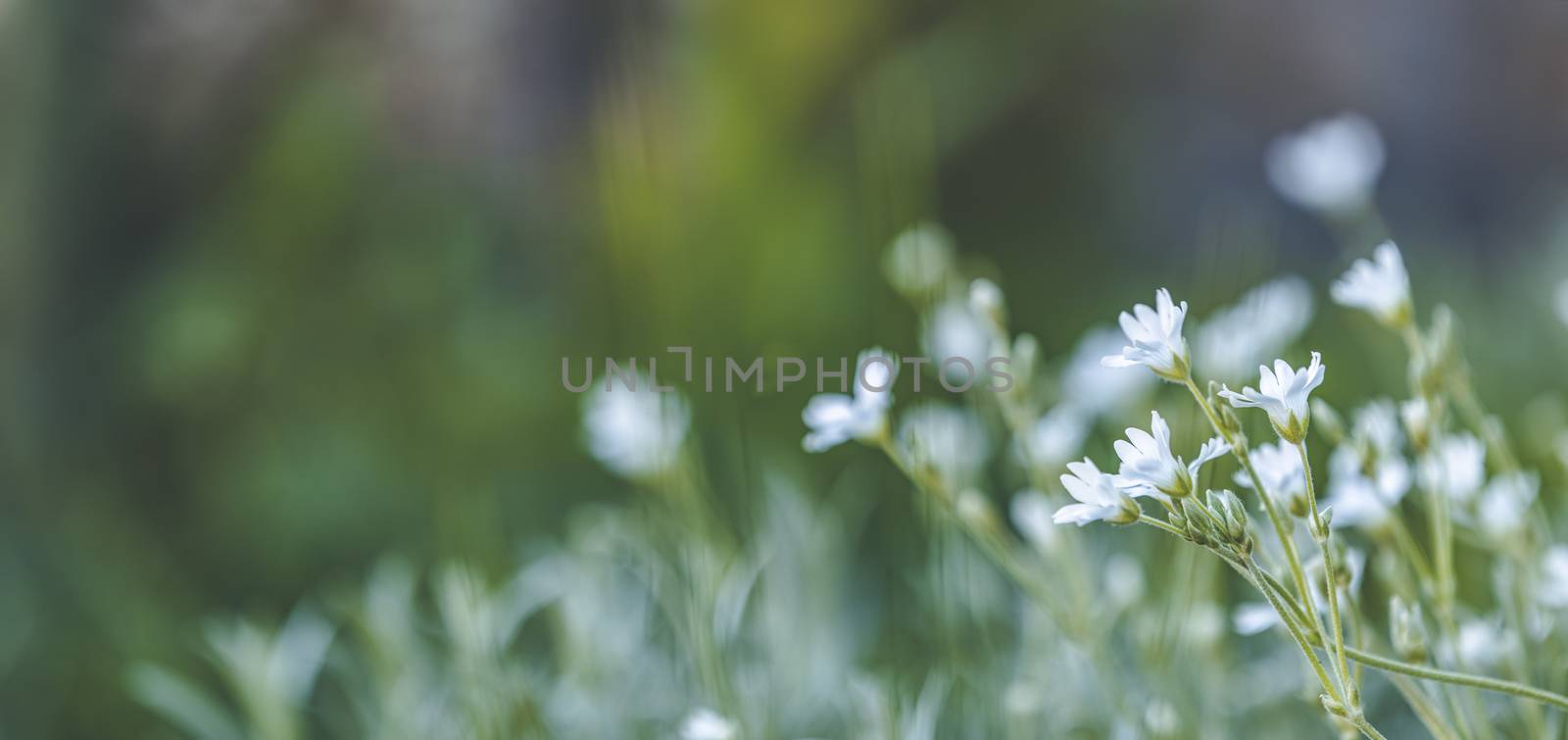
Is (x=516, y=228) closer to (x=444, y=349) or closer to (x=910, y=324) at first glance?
(x=444, y=349)

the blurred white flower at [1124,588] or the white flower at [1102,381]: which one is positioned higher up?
the white flower at [1102,381]

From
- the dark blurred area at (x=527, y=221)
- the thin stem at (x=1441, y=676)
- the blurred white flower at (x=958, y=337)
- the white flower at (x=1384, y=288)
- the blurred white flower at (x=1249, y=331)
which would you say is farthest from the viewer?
the dark blurred area at (x=527, y=221)

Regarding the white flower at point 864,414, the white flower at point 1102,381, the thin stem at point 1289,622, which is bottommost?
the thin stem at point 1289,622

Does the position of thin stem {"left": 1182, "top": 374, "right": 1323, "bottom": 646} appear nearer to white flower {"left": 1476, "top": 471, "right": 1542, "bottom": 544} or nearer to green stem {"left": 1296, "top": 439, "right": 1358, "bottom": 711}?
green stem {"left": 1296, "top": 439, "right": 1358, "bottom": 711}

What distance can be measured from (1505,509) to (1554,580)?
0.14 ft

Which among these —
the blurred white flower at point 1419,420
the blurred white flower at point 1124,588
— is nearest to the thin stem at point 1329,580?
the blurred white flower at point 1419,420

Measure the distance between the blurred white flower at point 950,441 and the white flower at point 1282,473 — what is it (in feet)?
0.34

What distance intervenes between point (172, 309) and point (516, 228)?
0.48 m

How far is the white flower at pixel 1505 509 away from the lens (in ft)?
1.34

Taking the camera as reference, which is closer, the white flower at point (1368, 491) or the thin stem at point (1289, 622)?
the thin stem at point (1289, 622)

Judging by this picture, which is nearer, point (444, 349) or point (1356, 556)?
point (1356, 556)

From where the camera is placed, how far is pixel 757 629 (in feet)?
2.13

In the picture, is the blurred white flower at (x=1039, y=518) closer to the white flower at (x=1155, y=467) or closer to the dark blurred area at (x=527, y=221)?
the white flower at (x=1155, y=467)

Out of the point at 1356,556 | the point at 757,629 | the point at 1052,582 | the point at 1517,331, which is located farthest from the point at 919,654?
the point at 1517,331
